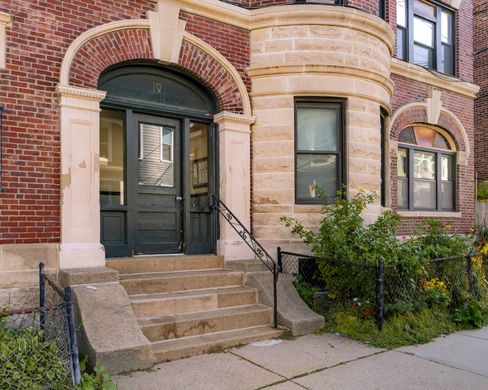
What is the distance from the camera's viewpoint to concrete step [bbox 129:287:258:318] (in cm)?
562

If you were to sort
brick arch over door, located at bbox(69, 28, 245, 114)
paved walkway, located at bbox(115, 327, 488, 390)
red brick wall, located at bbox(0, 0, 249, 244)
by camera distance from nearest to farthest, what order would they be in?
paved walkway, located at bbox(115, 327, 488, 390) < red brick wall, located at bbox(0, 0, 249, 244) < brick arch over door, located at bbox(69, 28, 245, 114)

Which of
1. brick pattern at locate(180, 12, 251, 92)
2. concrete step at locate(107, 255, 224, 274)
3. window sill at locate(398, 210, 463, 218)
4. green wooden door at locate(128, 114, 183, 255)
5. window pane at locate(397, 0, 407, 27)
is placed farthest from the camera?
window pane at locate(397, 0, 407, 27)

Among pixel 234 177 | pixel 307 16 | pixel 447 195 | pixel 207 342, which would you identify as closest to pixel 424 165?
pixel 447 195

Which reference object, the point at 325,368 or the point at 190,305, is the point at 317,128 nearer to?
the point at 190,305

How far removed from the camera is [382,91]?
28.1 feet

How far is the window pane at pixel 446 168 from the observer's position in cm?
1164

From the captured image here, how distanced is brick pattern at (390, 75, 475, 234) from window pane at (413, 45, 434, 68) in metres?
0.72

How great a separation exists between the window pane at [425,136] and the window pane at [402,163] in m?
0.61

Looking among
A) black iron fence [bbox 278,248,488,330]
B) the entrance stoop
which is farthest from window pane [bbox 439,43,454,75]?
the entrance stoop

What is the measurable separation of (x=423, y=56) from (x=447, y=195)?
3619 mm

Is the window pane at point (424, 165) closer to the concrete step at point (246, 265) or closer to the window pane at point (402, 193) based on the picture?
the window pane at point (402, 193)

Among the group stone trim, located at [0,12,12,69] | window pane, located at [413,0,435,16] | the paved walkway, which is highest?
window pane, located at [413,0,435,16]

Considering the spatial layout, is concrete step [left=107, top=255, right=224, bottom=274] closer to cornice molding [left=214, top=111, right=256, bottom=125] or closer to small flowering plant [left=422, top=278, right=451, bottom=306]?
cornice molding [left=214, top=111, right=256, bottom=125]

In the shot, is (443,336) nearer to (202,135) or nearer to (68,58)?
(202,135)
